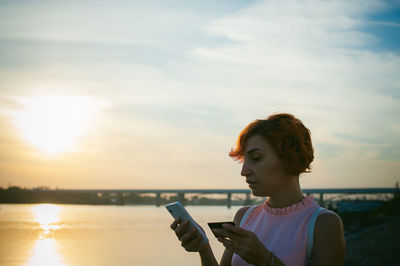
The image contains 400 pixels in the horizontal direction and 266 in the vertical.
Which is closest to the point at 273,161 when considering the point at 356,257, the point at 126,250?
the point at 356,257

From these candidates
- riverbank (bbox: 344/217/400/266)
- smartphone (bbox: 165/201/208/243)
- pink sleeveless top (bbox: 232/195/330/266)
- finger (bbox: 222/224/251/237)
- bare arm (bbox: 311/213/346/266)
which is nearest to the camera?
finger (bbox: 222/224/251/237)

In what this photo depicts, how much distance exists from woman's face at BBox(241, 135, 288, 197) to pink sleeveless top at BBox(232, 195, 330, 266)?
174 millimetres

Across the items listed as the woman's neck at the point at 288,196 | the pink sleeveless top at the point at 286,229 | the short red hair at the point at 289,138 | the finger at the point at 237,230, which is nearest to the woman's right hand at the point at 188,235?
the pink sleeveless top at the point at 286,229

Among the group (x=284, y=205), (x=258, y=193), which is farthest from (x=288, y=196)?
(x=258, y=193)

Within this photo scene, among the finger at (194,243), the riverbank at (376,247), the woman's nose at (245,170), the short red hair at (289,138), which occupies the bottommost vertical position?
the riverbank at (376,247)

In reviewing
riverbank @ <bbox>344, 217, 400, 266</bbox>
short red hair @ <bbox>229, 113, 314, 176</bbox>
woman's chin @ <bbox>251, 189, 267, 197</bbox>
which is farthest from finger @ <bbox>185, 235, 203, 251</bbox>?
riverbank @ <bbox>344, 217, 400, 266</bbox>

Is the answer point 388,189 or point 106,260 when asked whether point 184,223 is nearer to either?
point 106,260

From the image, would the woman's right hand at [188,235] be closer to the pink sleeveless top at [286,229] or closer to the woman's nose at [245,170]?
the pink sleeveless top at [286,229]

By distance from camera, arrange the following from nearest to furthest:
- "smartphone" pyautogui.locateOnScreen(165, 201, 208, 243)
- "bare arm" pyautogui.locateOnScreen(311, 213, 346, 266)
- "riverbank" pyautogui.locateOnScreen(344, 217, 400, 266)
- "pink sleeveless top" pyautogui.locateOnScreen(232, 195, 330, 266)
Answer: "bare arm" pyautogui.locateOnScreen(311, 213, 346, 266) < "pink sleeveless top" pyautogui.locateOnScreen(232, 195, 330, 266) < "smartphone" pyautogui.locateOnScreen(165, 201, 208, 243) < "riverbank" pyautogui.locateOnScreen(344, 217, 400, 266)

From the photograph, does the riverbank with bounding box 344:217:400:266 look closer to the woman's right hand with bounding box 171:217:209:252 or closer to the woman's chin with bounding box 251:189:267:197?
the woman's chin with bounding box 251:189:267:197

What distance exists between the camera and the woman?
2557 mm

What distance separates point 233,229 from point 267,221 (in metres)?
0.57

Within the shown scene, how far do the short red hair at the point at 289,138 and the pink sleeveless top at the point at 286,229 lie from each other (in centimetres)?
22

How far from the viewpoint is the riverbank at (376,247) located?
12.6 m
